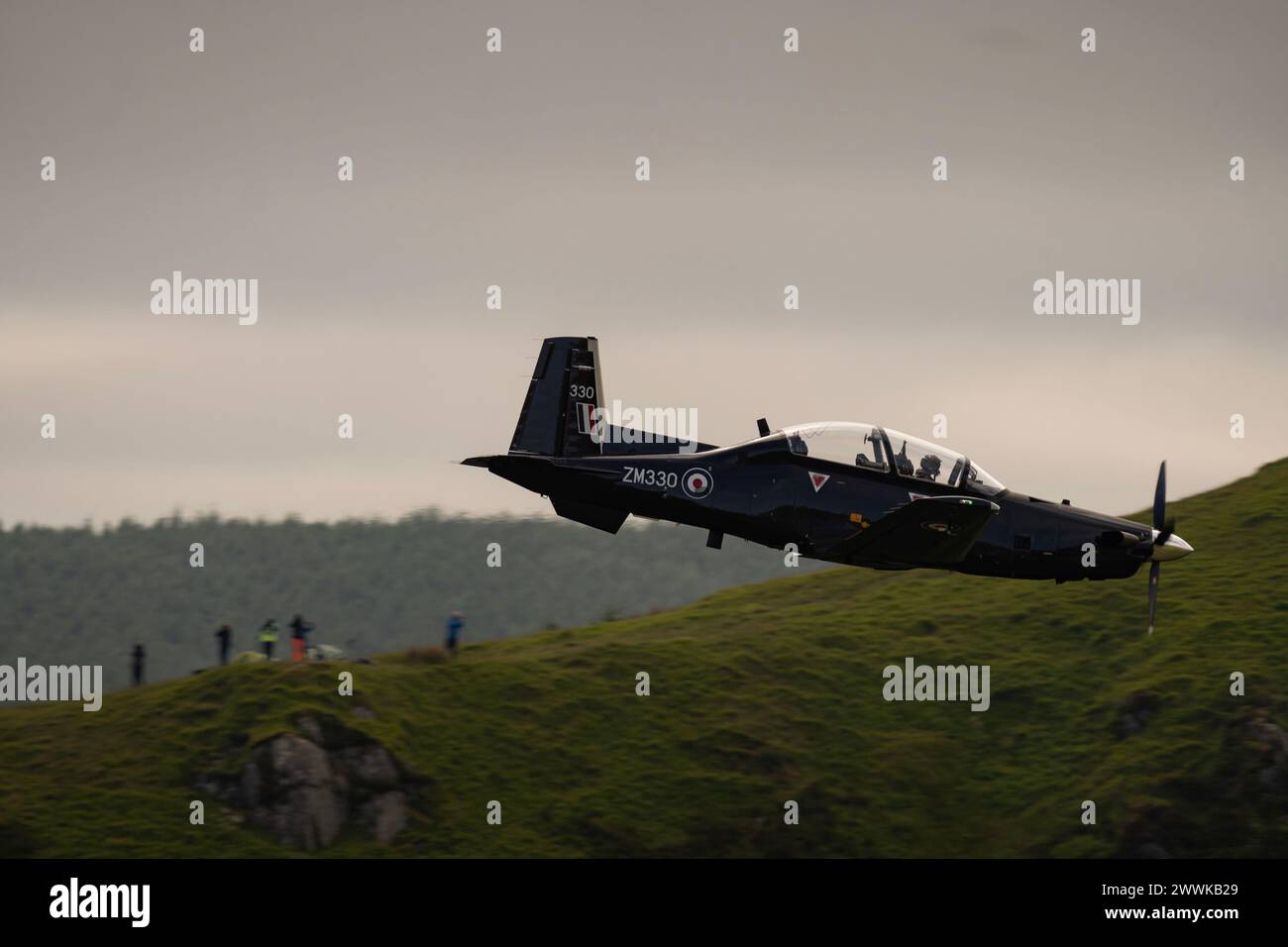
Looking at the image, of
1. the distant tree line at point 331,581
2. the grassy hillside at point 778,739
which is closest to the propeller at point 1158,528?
the grassy hillside at point 778,739

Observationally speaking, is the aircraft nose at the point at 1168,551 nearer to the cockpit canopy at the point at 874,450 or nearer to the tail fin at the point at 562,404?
the cockpit canopy at the point at 874,450

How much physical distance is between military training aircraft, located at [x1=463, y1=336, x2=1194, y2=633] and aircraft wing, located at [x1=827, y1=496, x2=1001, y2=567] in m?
0.04

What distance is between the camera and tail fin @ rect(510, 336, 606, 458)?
30.9 meters

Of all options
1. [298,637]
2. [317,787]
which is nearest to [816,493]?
[317,787]

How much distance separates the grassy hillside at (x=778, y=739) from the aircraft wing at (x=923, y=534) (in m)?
23.8

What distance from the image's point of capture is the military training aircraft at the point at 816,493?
29.3m

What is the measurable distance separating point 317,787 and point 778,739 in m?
15.7

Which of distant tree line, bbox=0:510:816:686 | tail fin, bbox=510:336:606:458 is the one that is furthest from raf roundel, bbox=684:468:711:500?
distant tree line, bbox=0:510:816:686

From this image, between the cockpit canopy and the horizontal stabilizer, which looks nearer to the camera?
the cockpit canopy

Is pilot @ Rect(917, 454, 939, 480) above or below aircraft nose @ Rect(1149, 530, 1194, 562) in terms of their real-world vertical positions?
above

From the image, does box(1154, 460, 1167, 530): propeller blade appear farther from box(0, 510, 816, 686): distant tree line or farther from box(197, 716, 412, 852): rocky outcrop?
box(0, 510, 816, 686): distant tree line
